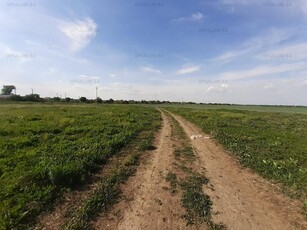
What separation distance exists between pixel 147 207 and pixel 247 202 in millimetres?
2872

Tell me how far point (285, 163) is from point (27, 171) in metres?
10.4

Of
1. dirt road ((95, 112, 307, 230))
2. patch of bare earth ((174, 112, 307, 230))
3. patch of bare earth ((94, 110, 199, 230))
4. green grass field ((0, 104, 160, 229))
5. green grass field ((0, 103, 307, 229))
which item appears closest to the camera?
patch of bare earth ((94, 110, 199, 230))

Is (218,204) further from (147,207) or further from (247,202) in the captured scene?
(147,207)

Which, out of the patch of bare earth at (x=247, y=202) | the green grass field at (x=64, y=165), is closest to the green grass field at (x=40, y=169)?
the green grass field at (x=64, y=165)

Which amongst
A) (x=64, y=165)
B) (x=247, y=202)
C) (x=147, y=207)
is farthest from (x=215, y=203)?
(x=64, y=165)

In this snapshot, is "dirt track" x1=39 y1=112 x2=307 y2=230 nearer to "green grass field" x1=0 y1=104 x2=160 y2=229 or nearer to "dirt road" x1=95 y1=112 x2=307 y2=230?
"dirt road" x1=95 y1=112 x2=307 y2=230

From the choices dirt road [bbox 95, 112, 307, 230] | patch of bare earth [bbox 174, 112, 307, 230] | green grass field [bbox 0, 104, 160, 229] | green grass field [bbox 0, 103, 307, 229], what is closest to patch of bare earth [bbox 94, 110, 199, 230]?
dirt road [bbox 95, 112, 307, 230]

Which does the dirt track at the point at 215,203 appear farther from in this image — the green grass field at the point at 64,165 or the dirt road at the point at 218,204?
the green grass field at the point at 64,165

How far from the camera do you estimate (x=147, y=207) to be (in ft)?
19.4

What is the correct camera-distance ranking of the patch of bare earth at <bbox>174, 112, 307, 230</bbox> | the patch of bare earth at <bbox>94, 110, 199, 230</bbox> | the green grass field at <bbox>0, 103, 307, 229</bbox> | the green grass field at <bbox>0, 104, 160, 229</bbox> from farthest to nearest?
the green grass field at <bbox>0, 103, 307, 229</bbox>
the green grass field at <bbox>0, 104, 160, 229</bbox>
the patch of bare earth at <bbox>174, 112, 307, 230</bbox>
the patch of bare earth at <bbox>94, 110, 199, 230</bbox>

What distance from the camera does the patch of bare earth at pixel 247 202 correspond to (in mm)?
5410

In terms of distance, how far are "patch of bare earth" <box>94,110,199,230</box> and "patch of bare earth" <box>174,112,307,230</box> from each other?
1.06 m

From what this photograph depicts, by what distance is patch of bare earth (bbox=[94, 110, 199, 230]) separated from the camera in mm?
5188

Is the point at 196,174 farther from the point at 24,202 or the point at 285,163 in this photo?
the point at 24,202
